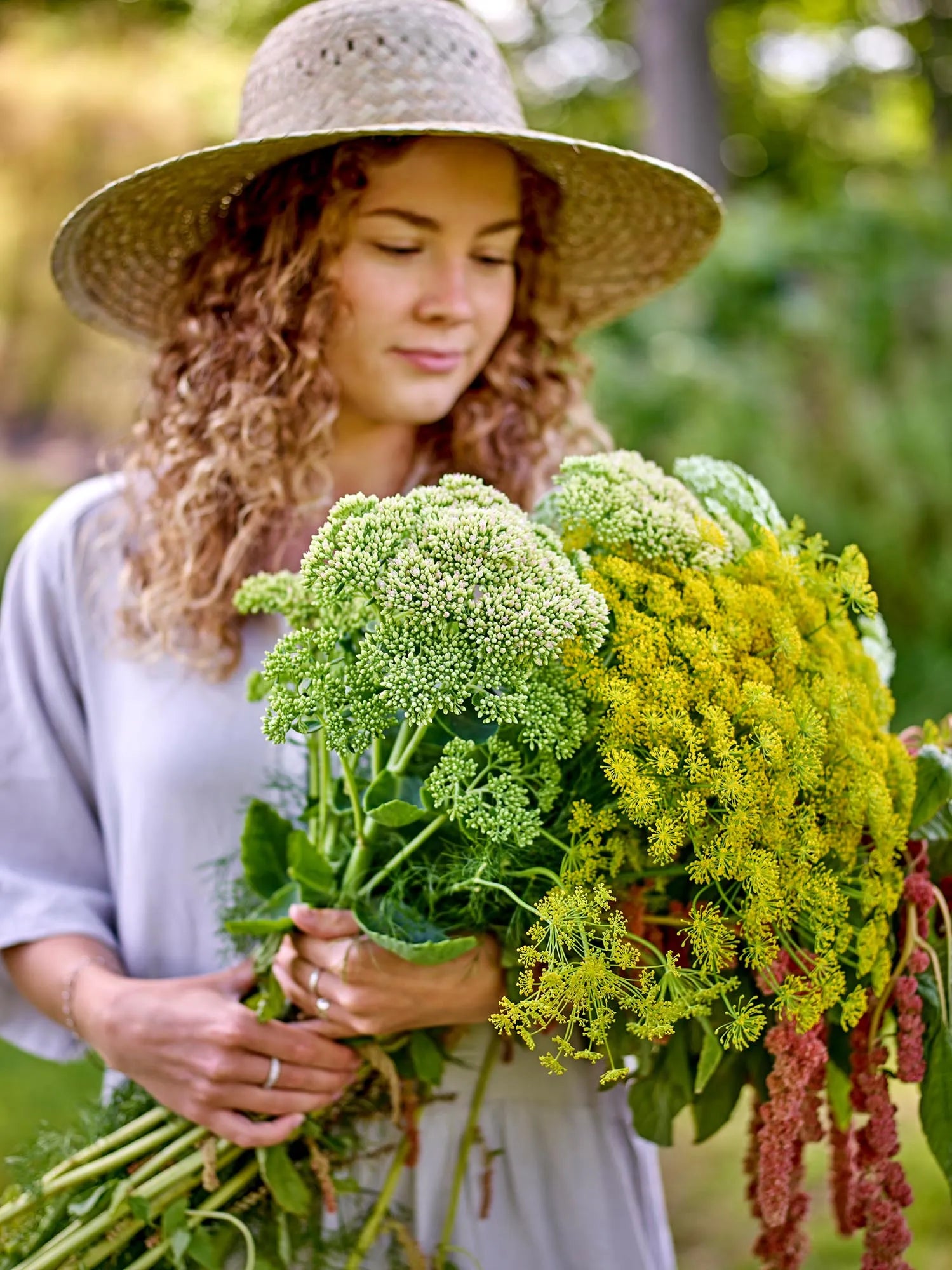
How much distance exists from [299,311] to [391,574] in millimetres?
695

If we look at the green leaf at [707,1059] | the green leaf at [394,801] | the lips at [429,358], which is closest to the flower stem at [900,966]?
Answer: the green leaf at [707,1059]

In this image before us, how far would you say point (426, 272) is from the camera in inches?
57.2

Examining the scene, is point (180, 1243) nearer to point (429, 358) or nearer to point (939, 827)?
point (939, 827)

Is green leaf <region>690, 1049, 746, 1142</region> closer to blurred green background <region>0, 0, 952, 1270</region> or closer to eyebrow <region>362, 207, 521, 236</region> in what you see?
blurred green background <region>0, 0, 952, 1270</region>

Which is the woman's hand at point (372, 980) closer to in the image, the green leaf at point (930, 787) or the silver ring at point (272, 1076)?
the silver ring at point (272, 1076)

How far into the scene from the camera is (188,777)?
1.48 meters

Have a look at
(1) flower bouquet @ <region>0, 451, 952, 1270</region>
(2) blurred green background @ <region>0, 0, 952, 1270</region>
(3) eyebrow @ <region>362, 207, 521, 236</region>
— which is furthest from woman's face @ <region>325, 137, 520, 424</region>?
(2) blurred green background @ <region>0, 0, 952, 1270</region>

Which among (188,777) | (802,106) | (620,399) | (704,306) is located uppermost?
(802,106)

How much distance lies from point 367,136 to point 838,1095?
3.80ft

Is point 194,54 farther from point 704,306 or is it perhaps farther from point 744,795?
point 744,795

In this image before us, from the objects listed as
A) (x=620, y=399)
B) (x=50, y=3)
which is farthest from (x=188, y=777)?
(x=50, y=3)

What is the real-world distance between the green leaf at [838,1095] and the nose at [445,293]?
2.97ft

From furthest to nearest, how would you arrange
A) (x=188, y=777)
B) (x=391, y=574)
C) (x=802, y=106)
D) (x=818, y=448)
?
(x=802, y=106) → (x=818, y=448) → (x=188, y=777) → (x=391, y=574)

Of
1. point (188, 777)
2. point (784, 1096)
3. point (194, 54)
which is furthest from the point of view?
point (194, 54)
